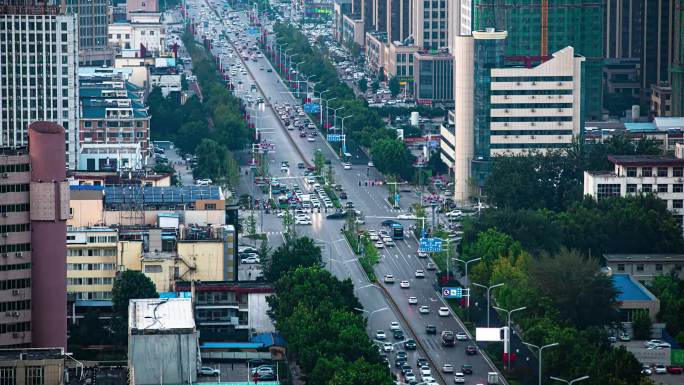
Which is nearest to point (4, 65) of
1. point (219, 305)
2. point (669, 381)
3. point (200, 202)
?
point (200, 202)

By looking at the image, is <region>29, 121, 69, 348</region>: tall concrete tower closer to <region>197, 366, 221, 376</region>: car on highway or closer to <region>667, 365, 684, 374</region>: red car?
<region>197, 366, 221, 376</region>: car on highway

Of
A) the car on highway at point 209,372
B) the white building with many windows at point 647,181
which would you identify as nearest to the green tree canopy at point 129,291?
the car on highway at point 209,372

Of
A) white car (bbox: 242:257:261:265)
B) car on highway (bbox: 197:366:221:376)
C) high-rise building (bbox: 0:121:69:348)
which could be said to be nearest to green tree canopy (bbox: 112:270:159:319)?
car on highway (bbox: 197:366:221:376)

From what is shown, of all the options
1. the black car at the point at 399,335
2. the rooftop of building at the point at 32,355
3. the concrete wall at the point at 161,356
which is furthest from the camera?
the black car at the point at 399,335

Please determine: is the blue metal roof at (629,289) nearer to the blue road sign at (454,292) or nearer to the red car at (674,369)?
the blue road sign at (454,292)

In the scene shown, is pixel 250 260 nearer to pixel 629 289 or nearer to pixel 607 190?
pixel 607 190

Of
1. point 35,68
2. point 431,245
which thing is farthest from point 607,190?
point 35,68
